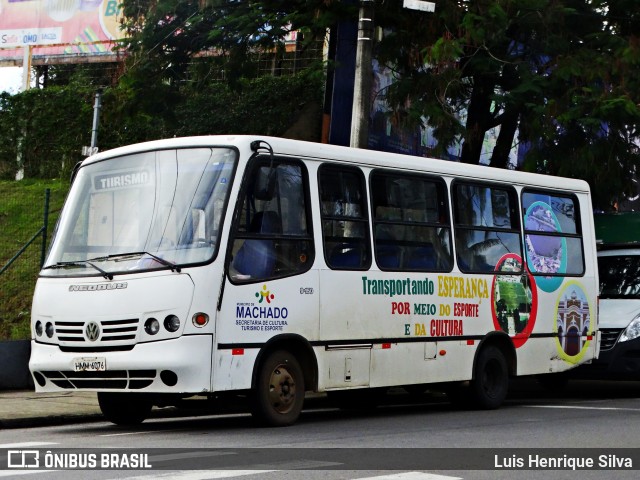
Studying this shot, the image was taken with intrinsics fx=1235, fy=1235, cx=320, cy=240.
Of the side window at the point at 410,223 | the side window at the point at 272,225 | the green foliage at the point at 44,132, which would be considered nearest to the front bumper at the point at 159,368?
the side window at the point at 272,225

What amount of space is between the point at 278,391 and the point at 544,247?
18.1 feet

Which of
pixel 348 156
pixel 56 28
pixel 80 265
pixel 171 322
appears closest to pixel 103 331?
Result: pixel 171 322

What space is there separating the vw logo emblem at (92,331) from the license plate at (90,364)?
20 centimetres

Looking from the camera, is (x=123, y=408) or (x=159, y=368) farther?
(x=123, y=408)

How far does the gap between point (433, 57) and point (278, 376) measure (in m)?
8.00

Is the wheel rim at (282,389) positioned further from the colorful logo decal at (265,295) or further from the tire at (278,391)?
the colorful logo decal at (265,295)

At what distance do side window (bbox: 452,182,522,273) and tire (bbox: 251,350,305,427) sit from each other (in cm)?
322

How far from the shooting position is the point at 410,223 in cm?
1397

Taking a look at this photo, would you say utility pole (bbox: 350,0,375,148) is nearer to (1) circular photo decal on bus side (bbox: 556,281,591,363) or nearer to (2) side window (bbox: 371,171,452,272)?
(2) side window (bbox: 371,171,452,272)

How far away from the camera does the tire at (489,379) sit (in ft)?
48.2

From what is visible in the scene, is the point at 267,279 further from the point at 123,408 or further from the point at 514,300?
the point at 514,300

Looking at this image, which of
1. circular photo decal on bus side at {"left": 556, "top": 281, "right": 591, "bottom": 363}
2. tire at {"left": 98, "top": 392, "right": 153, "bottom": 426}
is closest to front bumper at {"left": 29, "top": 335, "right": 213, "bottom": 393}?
tire at {"left": 98, "top": 392, "right": 153, "bottom": 426}

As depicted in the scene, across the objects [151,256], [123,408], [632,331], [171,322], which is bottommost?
[123,408]

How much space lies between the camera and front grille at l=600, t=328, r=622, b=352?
17.2m
